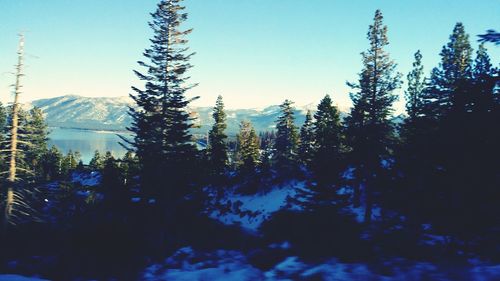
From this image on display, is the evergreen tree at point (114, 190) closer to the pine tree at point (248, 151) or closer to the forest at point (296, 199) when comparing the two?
the forest at point (296, 199)

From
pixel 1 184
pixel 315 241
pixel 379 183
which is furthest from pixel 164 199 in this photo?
pixel 315 241

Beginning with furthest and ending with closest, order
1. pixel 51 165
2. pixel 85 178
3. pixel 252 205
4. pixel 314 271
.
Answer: pixel 51 165, pixel 85 178, pixel 252 205, pixel 314 271

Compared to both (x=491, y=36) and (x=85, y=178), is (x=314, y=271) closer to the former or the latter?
(x=491, y=36)

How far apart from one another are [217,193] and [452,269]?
3940 centimetres

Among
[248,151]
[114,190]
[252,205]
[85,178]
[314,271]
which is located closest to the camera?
[314,271]

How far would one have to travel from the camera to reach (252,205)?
38.1 metres

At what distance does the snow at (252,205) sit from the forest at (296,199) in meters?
0.18

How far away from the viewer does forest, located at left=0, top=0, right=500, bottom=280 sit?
5.69m

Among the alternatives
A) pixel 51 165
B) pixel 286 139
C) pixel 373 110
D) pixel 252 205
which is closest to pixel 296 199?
pixel 373 110

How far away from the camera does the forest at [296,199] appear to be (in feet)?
18.7

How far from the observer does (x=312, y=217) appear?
16.7m

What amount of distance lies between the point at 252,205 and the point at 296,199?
1886 cm

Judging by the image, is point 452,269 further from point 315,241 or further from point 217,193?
point 217,193

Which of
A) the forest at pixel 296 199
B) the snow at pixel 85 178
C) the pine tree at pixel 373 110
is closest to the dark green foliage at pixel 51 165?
the snow at pixel 85 178
